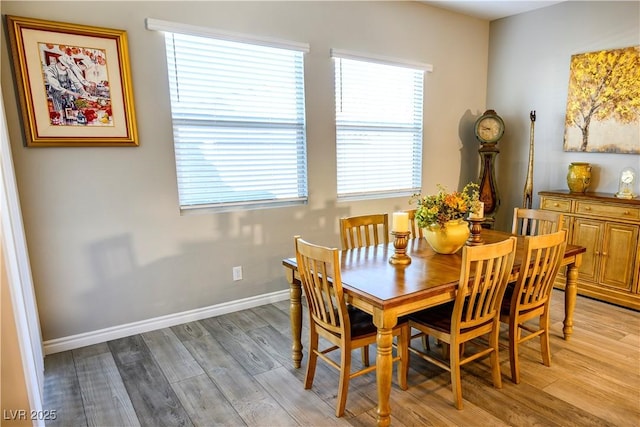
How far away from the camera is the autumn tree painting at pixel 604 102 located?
3.60 meters

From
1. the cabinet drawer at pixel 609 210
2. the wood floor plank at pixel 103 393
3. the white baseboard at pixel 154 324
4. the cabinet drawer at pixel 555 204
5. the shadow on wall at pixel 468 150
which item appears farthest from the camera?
the shadow on wall at pixel 468 150

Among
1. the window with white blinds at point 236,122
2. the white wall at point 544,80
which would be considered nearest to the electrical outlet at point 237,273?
the window with white blinds at point 236,122

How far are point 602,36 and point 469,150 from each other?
1643 millimetres

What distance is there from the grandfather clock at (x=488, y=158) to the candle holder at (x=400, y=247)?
2446 millimetres

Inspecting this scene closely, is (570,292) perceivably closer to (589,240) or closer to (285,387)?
(589,240)

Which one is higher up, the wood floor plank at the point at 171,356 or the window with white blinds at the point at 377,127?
the window with white blinds at the point at 377,127

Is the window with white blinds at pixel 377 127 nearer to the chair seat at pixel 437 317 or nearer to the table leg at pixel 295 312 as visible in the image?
the table leg at pixel 295 312

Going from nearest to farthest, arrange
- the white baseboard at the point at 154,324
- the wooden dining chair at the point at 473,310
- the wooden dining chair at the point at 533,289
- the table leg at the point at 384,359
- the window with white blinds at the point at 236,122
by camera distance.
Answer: the table leg at the point at 384,359 < the wooden dining chair at the point at 473,310 < the wooden dining chair at the point at 533,289 < the white baseboard at the point at 154,324 < the window with white blinds at the point at 236,122

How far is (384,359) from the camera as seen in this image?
1.88m

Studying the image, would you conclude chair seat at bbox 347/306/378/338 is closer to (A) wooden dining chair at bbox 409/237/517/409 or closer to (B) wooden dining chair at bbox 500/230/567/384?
(A) wooden dining chair at bbox 409/237/517/409

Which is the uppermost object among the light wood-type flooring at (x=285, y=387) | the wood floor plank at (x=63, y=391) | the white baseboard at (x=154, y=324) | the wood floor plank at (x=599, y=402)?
the white baseboard at (x=154, y=324)

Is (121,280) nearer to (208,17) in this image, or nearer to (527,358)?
(208,17)

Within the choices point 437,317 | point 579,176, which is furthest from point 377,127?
point 437,317

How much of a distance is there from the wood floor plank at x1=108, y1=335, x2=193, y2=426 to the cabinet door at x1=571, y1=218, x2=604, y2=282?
358 cm
